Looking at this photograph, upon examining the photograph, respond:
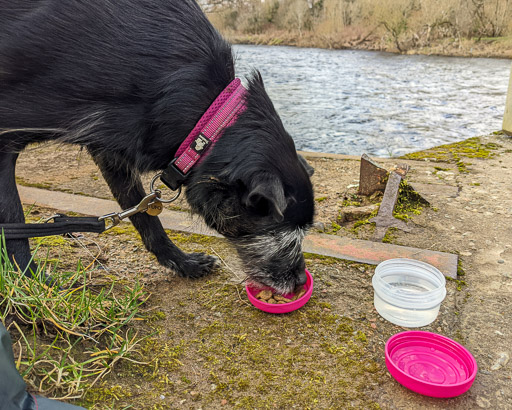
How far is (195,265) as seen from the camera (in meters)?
2.78

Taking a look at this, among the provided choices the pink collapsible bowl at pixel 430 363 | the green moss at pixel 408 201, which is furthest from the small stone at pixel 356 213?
the pink collapsible bowl at pixel 430 363

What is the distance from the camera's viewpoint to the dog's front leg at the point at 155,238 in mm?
2754

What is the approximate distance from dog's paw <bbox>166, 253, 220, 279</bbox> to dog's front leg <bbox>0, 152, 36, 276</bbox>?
842 mm

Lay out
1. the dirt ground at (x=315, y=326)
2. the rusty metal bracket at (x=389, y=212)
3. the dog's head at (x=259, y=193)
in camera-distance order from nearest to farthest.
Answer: the dirt ground at (x=315, y=326)
the dog's head at (x=259, y=193)
the rusty metal bracket at (x=389, y=212)

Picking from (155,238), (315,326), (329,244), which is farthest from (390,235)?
(155,238)

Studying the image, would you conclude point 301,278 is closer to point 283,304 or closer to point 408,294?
point 283,304

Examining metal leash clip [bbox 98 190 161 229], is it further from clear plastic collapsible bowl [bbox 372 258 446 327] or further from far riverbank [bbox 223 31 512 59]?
far riverbank [bbox 223 31 512 59]

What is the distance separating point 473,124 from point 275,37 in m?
19.1

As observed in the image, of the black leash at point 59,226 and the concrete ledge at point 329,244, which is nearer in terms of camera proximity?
the black leash at point 59,226

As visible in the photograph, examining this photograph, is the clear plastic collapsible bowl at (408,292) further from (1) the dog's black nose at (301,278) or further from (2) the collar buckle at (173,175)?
(2) the collar buckle at (173,175)

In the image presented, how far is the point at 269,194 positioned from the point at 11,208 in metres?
1.37

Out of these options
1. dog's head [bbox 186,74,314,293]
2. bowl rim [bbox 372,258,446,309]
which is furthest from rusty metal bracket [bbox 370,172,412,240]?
dog's head [bbox 186,74,314,293]

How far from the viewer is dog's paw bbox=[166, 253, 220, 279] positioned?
2.75 meters

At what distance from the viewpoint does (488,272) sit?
2.73 meters
